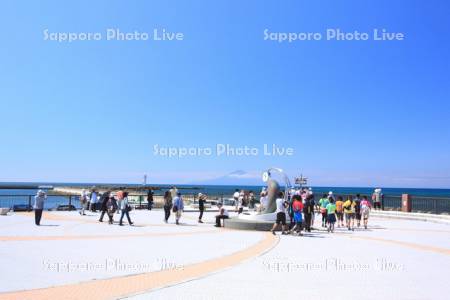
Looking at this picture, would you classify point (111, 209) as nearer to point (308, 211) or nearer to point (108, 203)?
point (108, 203)

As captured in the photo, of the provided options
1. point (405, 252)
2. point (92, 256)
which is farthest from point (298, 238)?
point (92, 256)

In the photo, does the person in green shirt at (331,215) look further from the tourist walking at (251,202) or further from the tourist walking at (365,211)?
the tourist walking at (251,202)

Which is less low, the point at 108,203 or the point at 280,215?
the point at 108,203

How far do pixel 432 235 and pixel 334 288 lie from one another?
35.3 feet

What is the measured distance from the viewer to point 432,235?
1656cm

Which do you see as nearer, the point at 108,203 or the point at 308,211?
the point at 308,211

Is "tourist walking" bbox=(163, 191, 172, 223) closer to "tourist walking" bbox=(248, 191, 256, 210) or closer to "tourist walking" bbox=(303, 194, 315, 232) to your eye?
"tourist walking" bbox=(303, 194, 315, 232)

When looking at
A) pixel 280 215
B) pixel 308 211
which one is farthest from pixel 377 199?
pixel 280 215

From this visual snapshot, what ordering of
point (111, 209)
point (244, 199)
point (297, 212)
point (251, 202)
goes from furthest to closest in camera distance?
1. point (251, 202)
2. point (244, 199)
3. point (111, 209)
4. point (297, 212)

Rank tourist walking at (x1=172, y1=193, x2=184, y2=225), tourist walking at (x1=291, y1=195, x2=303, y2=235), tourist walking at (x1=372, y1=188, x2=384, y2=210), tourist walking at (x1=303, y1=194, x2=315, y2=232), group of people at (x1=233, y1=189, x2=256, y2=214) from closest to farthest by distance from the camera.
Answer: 1. tourist walking at (x1=291, y1=195, x2=303, y2=235)
2. tourist walking at (x1=303, y1=194, x2=315, y2=232)
3. tourist walking at (x1=172, y1=193, x2=184, y2=225)
4. group of people at (x1=233, y1=189, x2=256, y2=214)
5. tourist walking at (x1=372, y1=188, x2=384, y2=210)

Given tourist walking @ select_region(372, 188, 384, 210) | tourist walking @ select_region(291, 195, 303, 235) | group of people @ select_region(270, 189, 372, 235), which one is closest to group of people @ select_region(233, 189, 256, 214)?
group of people @ select_region(270, 189, 372, 235)

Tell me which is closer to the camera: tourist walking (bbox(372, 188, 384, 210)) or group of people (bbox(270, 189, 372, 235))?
group of people (bbox(270, 189, 372, 235))

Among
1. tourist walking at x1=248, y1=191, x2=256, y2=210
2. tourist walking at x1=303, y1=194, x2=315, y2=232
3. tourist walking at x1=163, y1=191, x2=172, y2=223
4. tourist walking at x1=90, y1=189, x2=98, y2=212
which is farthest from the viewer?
tourist walking at x1=248, y1=191, x2=256, y2=210

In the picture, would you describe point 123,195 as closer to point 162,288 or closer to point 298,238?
point 298,238
